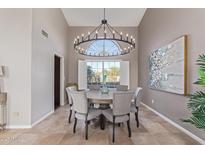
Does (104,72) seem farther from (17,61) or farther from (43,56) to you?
(17,61)

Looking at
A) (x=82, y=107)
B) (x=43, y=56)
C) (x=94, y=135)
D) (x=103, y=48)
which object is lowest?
(x=94, y=135)

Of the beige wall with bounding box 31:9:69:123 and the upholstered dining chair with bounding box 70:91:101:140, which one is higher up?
the beige wall with bounding box 31:9:69:123

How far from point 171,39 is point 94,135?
2962 mm

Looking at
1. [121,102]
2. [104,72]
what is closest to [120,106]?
[121,102]

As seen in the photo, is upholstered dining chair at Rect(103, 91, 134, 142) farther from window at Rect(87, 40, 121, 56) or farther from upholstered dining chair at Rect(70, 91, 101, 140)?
window at Rect(87, 40, 121, 56)

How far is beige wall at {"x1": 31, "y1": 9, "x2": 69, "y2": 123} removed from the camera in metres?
4.12

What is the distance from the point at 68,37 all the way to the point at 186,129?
6.34 metres

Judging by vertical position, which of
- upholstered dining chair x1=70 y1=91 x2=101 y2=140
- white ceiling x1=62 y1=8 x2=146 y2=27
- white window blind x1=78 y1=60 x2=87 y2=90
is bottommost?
upholstered dining chair x1=70 y1=91 x2=101 y2=140

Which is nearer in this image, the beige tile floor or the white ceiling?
the beige tile floor

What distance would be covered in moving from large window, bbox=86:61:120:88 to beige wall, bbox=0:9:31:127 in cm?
445

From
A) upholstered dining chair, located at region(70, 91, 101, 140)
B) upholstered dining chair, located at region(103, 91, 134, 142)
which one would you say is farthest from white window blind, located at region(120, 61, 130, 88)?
upholstered dining chair, located at region(103, 91, 134, 142)

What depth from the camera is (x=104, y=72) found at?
8.27m

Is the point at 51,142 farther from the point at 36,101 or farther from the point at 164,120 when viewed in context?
the point at 164,120

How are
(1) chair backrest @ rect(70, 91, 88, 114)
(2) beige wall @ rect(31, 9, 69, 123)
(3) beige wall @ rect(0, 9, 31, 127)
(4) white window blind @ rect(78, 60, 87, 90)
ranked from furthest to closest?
(4) white window blind @ rect(78, 60, 87, 90) → (2) beige wall @ rect(31, 9, 69, 123) → (3) beige wall @ rect(0, 9, 31, 127) → (1) chair backrest @ rect(70, 91, 88, 114)
